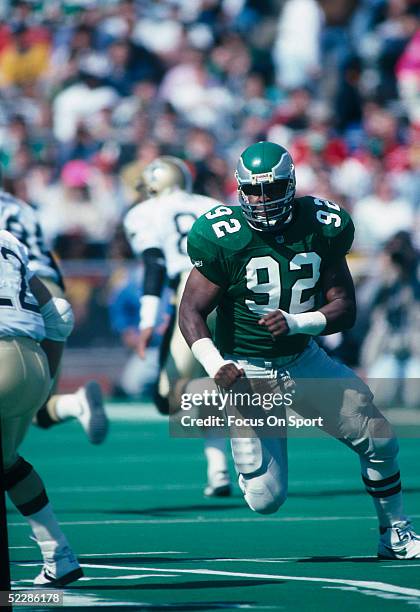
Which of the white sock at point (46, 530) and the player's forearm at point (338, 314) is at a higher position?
the player's forearm at point (338, 314)

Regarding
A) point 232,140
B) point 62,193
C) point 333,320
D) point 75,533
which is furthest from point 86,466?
point 232,140

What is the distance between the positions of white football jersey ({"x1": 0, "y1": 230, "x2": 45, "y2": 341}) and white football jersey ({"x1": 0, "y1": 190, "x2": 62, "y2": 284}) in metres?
3.10

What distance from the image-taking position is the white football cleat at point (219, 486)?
9.66 meters

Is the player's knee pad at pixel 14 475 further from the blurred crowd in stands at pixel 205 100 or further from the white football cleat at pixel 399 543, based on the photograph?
the blurred crowd in stands at pixel 205 100

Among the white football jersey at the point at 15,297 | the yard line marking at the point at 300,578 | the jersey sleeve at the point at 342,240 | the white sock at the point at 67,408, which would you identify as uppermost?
the jersey sleeve at the point at 342,240

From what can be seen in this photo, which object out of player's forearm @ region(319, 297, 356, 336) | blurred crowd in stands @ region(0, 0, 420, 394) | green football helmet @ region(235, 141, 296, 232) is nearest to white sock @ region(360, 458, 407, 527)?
player's forearm @ region(319, 297, 356, 336)

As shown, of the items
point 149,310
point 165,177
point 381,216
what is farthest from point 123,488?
point 381,216

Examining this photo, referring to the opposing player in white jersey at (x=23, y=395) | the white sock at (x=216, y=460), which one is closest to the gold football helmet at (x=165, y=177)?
the white sock at (x=216, y=460)

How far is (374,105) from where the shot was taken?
17.7 meters

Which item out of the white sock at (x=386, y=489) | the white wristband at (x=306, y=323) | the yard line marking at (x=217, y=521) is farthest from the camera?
the yard line marking at (x=217, y=521)

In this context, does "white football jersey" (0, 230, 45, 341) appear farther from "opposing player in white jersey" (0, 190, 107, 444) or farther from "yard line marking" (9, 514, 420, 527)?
"opposing player in white jersey" (0, 190, 107, 444)

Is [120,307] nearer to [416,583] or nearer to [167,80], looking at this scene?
[167,80]

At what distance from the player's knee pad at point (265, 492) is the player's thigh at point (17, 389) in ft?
4.00

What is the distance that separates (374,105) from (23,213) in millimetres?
8881
